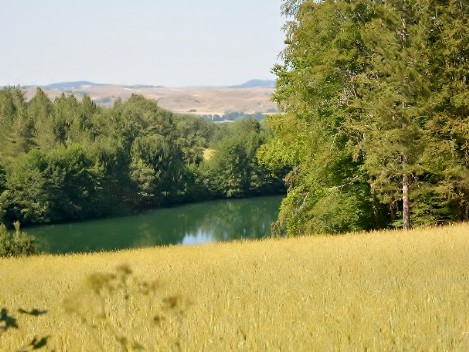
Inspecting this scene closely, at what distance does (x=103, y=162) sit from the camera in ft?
245

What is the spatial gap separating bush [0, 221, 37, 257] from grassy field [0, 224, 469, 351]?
1154 centimetres

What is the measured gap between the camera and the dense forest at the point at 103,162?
66.4m

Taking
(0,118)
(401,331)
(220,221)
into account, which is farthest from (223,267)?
(0,118)

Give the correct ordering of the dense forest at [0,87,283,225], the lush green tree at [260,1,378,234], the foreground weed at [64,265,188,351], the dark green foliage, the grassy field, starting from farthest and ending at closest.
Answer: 1. the dark green foliage
2. the dense forest at [0,87,283,225]
3. the lush green tree at [260,1,378,234]
4. the grassy field
5. the foreground weed at [64,265,188,351]

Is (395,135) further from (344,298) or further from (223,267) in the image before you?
(344,298)

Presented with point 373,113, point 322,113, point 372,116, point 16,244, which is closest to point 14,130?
point 16,244

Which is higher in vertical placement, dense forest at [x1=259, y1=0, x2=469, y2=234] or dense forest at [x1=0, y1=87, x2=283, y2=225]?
dense forest at [x1=259, y1=0, x2=469, y2=234]

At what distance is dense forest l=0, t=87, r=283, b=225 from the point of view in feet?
218

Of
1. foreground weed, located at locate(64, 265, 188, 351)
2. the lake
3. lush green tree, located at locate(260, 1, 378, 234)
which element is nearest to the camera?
foreground weed, located at locate(64, 265, 188, 351)

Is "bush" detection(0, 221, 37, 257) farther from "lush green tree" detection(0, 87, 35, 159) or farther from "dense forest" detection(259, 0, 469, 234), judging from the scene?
"lush green tree" detection(0, 87, 35, 159)

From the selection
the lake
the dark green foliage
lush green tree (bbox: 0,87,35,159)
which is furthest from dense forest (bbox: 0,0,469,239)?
the dark green foliage

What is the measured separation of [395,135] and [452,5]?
4286 mm

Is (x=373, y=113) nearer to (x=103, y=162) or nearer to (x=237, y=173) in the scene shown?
(x=103, y=162)

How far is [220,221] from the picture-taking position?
63.9 m
